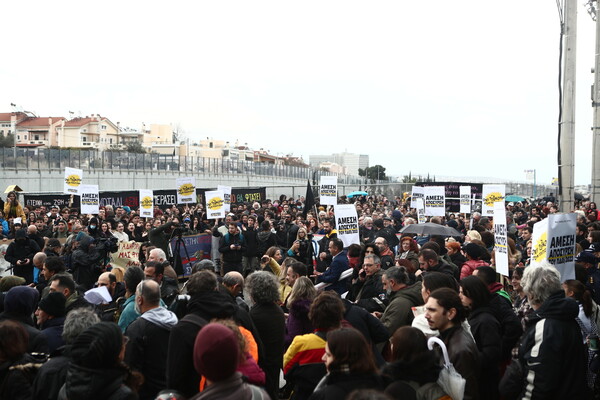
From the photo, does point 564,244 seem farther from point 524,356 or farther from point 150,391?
point 150,391

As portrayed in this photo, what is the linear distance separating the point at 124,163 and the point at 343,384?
1574 inches

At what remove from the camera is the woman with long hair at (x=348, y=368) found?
3.84 m

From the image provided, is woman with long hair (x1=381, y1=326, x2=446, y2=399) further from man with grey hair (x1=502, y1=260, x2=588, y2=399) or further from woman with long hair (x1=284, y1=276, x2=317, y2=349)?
woman with long hair (x1=284, y1=276, x2=317, y2=349)

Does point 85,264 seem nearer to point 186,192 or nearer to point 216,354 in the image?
point 216,354

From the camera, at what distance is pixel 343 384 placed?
3.83 meters

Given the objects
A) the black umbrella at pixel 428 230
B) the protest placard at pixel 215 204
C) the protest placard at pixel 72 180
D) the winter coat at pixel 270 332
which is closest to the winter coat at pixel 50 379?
the winter coat at pixel 270 332

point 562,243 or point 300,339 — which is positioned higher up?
point 562,243

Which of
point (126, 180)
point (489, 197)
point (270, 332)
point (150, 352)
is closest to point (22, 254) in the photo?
point (270, 332)

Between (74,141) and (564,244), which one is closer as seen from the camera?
(564,244)

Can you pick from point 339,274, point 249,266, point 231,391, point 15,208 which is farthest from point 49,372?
point 15,208

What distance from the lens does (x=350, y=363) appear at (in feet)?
12.7

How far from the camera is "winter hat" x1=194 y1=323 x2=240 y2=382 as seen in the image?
3416 millimetres

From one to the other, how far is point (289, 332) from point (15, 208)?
15098 mm

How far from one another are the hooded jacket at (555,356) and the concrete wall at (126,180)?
2390cm
